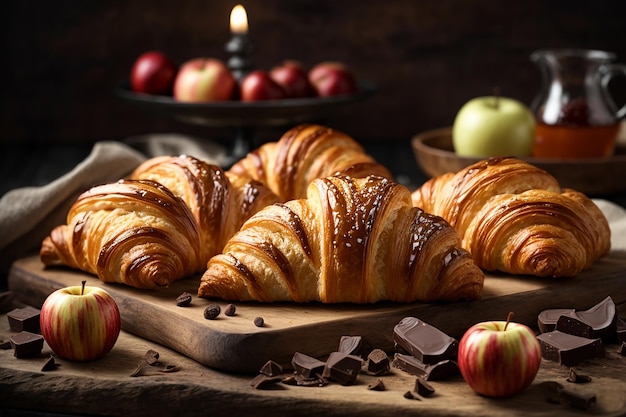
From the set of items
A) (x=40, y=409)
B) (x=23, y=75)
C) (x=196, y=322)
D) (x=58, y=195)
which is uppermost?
(x=23, y=75)

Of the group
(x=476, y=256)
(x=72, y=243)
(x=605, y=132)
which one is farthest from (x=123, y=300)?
(x=605, y=132)

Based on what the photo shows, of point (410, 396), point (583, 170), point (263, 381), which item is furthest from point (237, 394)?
point (583, 170)

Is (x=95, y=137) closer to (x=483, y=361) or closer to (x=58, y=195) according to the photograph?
(x=58, y=195)

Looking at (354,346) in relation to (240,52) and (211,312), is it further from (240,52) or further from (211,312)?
(240,52)

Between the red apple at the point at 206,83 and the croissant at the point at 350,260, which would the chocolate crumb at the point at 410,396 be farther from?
the red apple at the point at 206,83

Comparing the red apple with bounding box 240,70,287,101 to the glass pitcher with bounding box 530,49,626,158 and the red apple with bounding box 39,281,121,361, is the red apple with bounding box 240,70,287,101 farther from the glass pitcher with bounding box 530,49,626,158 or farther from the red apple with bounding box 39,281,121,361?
the red apple with bounding box 39,281,121,361

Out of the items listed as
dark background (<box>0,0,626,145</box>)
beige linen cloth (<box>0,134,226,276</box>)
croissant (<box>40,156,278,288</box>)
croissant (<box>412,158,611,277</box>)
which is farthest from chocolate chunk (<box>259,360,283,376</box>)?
dark background (<box>0,0,626,145</box>)
